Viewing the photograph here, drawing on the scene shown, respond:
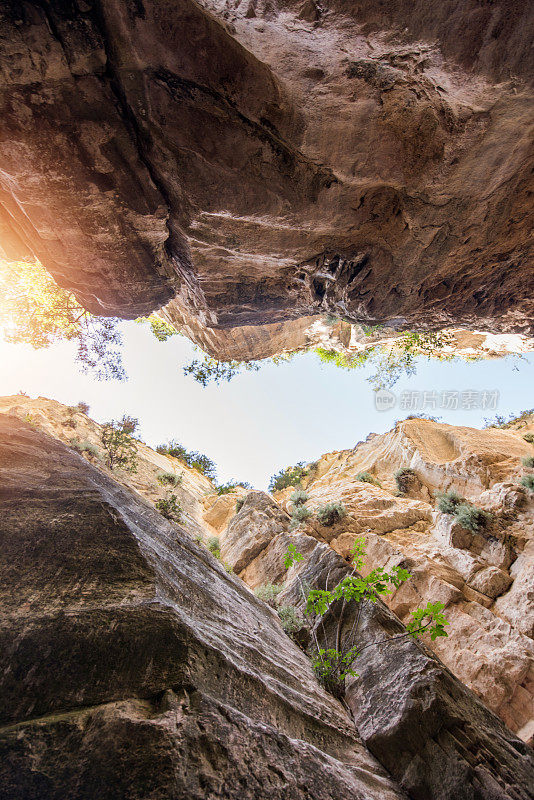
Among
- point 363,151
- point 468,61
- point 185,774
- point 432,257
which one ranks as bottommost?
point 185,774

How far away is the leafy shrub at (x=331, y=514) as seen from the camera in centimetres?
1134

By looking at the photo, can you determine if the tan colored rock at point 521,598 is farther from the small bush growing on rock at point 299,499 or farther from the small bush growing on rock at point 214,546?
the small bush growing on rock at point 214,546

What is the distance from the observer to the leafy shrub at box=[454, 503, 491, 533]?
341 inches

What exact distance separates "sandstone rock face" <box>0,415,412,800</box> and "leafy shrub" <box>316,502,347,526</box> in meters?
7.20

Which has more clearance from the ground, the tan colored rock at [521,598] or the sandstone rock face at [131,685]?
the sandstone rock face at [131,685]

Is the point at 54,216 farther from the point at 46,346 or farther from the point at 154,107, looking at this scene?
the point at 46,346

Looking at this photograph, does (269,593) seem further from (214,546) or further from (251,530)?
(214,546)

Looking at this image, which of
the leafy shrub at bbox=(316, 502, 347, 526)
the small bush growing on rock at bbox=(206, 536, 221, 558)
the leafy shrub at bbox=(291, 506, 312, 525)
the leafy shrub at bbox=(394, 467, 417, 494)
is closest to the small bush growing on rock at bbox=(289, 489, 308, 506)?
the leafy shrub at bbox=(291, 506, 312, 525)

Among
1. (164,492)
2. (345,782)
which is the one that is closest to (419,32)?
(345,782)

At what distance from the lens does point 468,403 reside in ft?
71.4

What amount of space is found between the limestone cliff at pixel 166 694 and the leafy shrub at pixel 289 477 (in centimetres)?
1913

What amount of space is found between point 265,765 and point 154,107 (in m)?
7.81

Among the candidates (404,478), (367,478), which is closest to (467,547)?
(404,478)

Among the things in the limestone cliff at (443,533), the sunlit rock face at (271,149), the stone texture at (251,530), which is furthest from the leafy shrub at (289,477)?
the sunlit rock face at (271,149)
